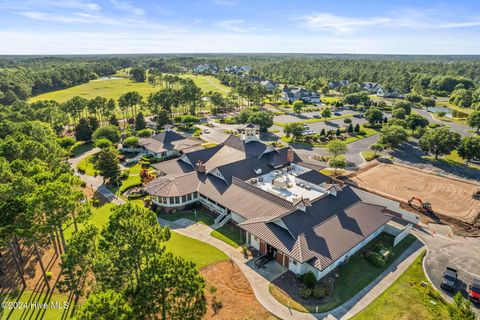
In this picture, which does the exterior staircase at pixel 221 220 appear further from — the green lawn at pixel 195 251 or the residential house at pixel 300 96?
the residential house at pixel 300 96

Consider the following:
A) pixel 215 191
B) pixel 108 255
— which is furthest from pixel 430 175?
pixel 108 255

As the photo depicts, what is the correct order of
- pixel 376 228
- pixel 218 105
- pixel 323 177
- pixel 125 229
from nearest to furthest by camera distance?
pixel 125 229 < pixel 376 228 < pixel 323 177 < pixel 218 105

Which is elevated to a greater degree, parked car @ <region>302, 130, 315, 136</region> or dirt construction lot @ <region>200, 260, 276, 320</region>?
parked car @ <region>302, 130, 315, 136</region>

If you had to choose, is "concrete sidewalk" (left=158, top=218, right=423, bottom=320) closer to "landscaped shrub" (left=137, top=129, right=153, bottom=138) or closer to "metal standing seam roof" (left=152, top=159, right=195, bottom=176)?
"metal standing seam roof" (left=152, top=159, right=195, bottom=176)

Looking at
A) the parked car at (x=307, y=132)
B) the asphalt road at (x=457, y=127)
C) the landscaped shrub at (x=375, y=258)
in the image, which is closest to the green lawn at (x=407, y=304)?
the landscaped shrub at (x=375, y=258)

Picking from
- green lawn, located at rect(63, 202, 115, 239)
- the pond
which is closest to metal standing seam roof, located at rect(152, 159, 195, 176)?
green lawn, located at rect(63, 202, 115, 239)

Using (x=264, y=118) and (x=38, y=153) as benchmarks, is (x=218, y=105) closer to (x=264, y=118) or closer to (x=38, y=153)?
(x=264, y=118)
